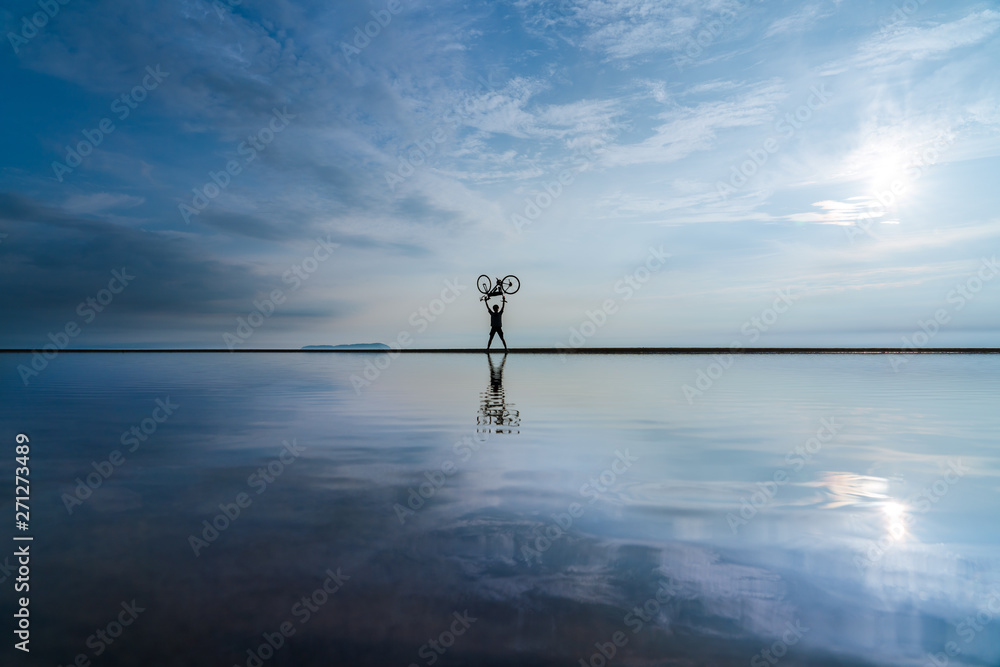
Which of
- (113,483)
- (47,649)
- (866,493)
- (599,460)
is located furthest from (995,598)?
(113,483)

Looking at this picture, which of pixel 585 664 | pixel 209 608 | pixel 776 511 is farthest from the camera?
pixel 776 511

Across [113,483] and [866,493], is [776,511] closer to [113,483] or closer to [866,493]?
[866,493]

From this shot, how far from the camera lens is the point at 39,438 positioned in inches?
266

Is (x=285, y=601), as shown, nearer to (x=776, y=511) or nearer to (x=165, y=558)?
(x=165, y=558)

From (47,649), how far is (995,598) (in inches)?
178

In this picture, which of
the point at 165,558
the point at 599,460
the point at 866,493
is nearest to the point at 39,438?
the point at 165,558

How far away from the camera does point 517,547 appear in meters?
3.32

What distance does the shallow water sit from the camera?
2328mm

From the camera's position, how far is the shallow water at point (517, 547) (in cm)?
233

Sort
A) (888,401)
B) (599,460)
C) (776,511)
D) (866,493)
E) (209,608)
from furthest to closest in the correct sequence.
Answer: (888,401)
(599,460)
(866,493)
(776,511)
(209,608)

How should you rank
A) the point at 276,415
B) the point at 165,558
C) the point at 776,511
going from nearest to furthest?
1. the point at 165,558
2. the point at 776,511
3. the point at 276,415

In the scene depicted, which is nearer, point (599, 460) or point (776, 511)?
point (776, 511)

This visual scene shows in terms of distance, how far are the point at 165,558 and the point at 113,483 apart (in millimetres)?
2248

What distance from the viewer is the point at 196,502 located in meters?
4.19
